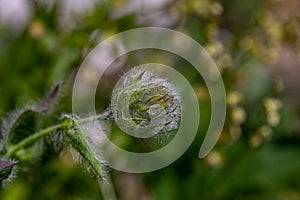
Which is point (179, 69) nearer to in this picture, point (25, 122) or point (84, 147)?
point (25, 122)

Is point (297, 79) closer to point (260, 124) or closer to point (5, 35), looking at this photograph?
point (260, 124)

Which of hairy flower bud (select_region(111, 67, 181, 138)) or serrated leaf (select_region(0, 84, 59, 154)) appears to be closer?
hairy flower bud (select_region(111, 67, 181, 138))

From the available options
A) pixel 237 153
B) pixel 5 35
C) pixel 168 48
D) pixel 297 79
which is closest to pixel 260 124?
pixel 237 153

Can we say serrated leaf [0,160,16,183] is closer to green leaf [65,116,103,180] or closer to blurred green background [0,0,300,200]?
green leaf [65,116,103,180]

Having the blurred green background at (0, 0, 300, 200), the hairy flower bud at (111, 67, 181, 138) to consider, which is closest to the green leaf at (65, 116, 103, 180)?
the hairy flower bud at (111, 67, 181, 138)

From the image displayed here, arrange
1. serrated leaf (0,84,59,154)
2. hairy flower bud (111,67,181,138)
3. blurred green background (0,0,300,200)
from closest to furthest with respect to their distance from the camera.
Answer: hairy flower bud (111,67,181,138), serrated leaf (0,84,59,154), blurred green background (0,0,300,200)

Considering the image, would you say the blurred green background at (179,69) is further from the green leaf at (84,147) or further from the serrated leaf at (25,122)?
the green leaf at (84,147)
